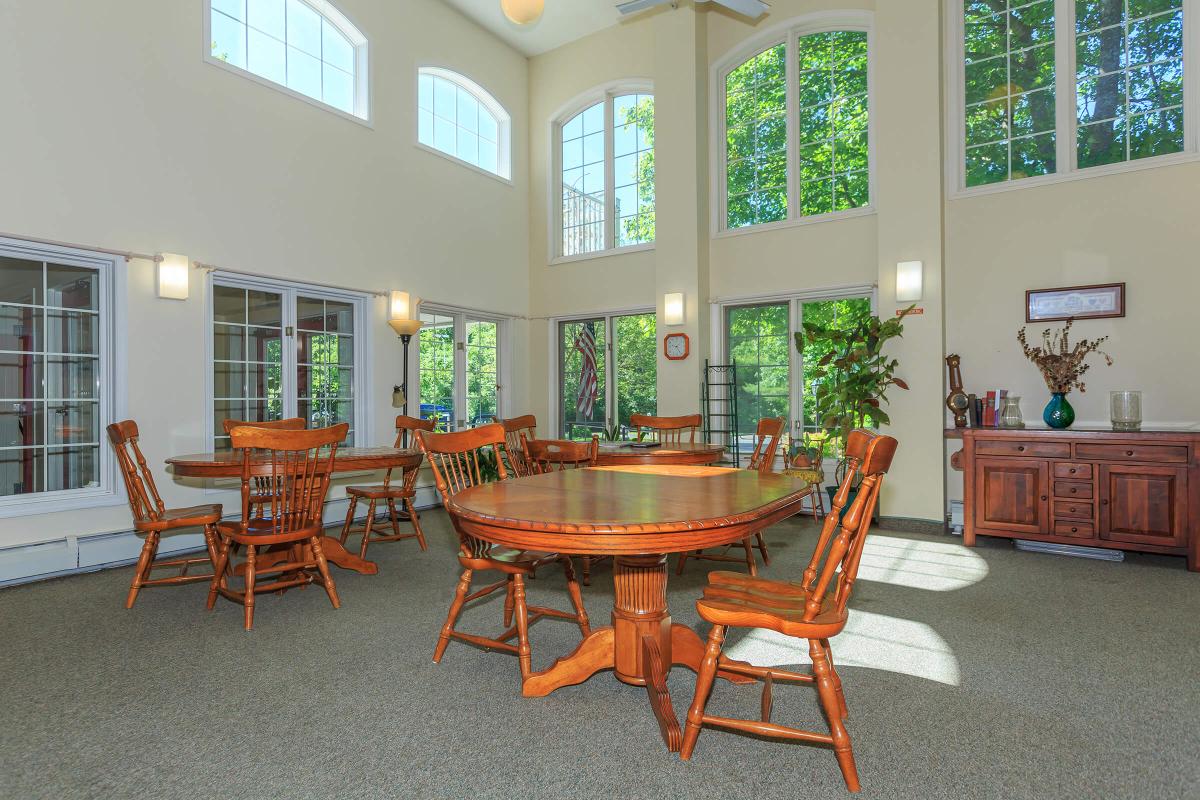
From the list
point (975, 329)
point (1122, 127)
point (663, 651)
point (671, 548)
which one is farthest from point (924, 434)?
point (671, 548)

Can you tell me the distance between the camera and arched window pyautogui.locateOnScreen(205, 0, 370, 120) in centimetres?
497

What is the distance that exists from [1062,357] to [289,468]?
5172 millimetres

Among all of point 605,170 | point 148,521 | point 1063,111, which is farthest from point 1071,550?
point 148,521

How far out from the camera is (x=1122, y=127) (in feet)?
15.9

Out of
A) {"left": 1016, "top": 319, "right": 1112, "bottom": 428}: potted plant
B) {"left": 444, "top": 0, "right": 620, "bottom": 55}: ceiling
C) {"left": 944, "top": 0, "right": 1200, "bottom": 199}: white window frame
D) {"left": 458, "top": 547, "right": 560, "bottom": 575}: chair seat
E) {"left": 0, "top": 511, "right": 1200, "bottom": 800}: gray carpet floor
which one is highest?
{"left": 444, "top": 0, "right": 620, "bottom": 55}: ceiling

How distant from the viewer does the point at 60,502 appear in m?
4.08

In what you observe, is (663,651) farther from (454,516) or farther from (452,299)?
(452,299)

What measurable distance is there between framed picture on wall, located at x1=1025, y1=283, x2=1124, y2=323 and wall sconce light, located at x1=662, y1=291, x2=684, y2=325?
2.89 m

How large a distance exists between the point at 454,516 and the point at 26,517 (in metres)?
3.52

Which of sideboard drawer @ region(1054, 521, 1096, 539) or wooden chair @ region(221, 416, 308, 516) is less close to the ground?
wooden chair @ region(221, 416, 308, 516)

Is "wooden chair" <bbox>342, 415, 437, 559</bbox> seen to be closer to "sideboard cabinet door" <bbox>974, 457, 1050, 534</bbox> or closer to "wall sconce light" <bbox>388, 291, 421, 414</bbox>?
"wall sconce light" <bbox>388, 291, 421, 414</bbox>

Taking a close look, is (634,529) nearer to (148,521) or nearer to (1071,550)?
(148,521)

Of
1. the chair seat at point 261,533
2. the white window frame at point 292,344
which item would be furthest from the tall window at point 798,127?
the chair seat at point 261,533

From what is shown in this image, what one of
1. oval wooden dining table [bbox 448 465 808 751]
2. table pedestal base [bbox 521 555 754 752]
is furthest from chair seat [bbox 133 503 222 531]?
table pedestal base [bbox 521 555 754 752]
